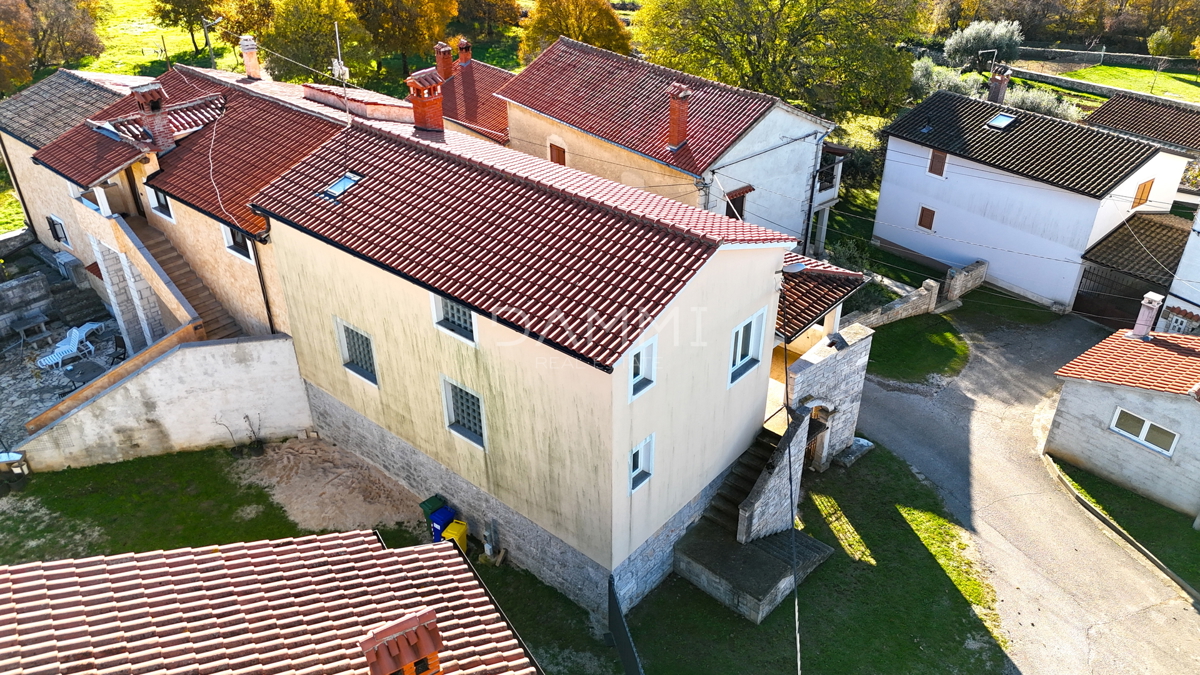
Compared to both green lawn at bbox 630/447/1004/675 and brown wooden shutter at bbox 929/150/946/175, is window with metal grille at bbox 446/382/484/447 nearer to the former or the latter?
green lawn at bbox 630/447/1004/675

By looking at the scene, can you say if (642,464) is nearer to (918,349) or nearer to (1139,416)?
(1139,416)

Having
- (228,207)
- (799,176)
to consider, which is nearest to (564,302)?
(228,207)

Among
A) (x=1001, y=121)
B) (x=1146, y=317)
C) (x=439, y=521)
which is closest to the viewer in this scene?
(x=439, y=521)

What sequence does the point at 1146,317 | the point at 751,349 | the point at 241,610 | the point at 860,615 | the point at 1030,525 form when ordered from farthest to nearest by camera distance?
the point at 1146,317
the point at 1030,525
the point at 751,349
the point at 860,615
the point at 241,610

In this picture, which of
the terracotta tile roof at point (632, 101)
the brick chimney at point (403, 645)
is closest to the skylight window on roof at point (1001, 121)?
the terracotta tile roof at point (632, 101)

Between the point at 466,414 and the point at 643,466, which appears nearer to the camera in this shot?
the point at 643,466

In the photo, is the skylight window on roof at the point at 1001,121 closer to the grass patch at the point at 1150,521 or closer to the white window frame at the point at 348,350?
the grass patch at the point at 1150,521

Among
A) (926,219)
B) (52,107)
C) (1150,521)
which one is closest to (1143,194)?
(926,219)
